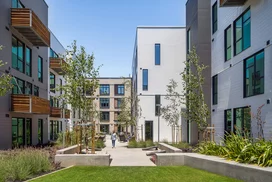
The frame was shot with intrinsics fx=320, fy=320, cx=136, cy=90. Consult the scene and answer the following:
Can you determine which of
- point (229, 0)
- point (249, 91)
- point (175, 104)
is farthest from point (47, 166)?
point (175, 104)

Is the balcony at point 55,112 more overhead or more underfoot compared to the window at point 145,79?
more underfoot

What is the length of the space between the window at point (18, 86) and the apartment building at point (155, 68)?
1564 cm

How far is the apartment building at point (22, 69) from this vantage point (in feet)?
64.4

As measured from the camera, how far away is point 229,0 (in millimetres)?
16406

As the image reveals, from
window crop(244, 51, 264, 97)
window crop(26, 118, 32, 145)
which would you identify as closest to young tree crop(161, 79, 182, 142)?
window crop(26, 118, 32, 145)

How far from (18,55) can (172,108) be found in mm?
18170

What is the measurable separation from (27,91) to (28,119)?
2334 millimetres

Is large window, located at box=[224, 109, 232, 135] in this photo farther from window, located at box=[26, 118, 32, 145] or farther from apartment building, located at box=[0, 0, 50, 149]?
window, located at box=[26, 118, 32, 145]

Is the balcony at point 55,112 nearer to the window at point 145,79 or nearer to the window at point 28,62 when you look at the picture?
the window at point 28,62

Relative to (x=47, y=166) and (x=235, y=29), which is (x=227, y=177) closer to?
(x=47, y=166)

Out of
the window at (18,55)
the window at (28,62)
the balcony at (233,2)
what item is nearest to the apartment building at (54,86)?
the window at (28,62)

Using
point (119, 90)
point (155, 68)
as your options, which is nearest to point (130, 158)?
point (155, 68)

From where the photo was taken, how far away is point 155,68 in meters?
36.4

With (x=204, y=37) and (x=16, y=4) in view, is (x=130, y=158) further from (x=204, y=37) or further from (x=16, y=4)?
(x=16, y=4)
